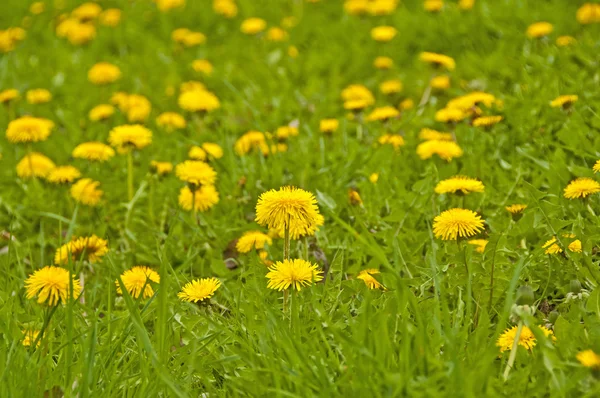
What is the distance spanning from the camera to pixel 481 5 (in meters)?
4.75

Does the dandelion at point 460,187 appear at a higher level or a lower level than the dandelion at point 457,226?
lower

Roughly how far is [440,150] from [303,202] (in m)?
1.05

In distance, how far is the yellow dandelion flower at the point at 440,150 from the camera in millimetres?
2959

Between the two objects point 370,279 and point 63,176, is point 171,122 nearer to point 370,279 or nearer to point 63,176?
point 63,176

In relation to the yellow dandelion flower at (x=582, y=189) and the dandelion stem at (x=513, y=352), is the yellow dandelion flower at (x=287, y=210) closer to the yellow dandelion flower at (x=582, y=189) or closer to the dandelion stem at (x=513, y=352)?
the dandelion stem at (x=513, y=352)

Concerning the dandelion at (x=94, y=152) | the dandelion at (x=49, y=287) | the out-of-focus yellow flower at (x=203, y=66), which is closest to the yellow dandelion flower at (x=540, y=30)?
the out-of-focus yellow flower at (x=203, y=66)

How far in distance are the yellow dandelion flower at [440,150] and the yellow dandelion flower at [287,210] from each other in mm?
1018

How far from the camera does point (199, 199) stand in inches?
113

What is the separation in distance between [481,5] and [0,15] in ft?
12.0

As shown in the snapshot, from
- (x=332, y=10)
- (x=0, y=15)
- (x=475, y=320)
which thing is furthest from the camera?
(x=0, y=15)

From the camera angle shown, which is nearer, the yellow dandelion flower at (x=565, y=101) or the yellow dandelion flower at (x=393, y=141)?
the yellow dandelion flower at (x=565, y=101)

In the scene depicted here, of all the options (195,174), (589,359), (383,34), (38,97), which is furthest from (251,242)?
(383,34)

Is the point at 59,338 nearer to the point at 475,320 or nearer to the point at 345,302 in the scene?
the point at 345,302

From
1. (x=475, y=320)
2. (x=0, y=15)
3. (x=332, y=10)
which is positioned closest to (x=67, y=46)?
(x=0, y=15)
